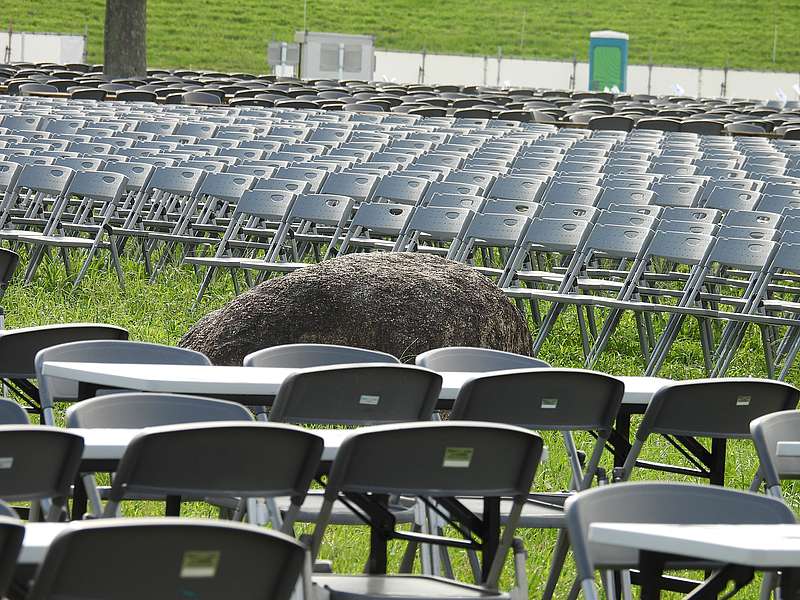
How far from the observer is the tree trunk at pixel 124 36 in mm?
31484

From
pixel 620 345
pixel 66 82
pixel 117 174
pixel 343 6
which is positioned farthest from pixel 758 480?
pixel 343 6

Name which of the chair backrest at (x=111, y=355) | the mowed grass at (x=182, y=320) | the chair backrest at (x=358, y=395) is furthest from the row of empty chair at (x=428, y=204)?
the chair backrest at (x=358, y=395)

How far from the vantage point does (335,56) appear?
40625mm

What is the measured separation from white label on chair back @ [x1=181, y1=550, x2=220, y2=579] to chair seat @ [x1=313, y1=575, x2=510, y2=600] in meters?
1.09

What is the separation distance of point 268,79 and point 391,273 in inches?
1030

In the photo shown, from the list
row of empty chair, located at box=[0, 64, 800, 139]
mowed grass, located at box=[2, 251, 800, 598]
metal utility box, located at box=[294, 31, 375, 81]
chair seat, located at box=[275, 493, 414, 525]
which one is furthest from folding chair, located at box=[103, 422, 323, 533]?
metal utility box, located at box=[294, 31, 375, 81]

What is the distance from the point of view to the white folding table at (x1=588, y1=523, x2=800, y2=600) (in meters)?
2.91

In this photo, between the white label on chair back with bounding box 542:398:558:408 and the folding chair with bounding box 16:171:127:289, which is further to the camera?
the folding chair with bounding box 16:171:127:289

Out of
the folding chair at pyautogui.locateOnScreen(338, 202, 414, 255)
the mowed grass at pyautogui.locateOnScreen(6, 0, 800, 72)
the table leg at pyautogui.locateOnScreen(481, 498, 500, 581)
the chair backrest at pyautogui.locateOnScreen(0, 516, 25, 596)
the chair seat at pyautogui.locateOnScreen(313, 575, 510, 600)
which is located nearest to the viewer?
the chair backrest at pyautogui.locateOnScreen(0, 516, 25, 596)

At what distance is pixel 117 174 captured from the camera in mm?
12438

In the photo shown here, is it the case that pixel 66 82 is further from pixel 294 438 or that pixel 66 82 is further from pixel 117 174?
pixel 294 438

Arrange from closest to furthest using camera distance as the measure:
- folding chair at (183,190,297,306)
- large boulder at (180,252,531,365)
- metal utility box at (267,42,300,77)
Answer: large boulder at (180,252,531,365)
folding chair at (183,190,297,306)
metal utility box at (267,42,300,77)

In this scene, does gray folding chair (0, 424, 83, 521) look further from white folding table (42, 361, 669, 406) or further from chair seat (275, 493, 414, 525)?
white folding table (42, 361, 669, 406)

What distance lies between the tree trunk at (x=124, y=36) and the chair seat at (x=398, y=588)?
28259 millimetres
